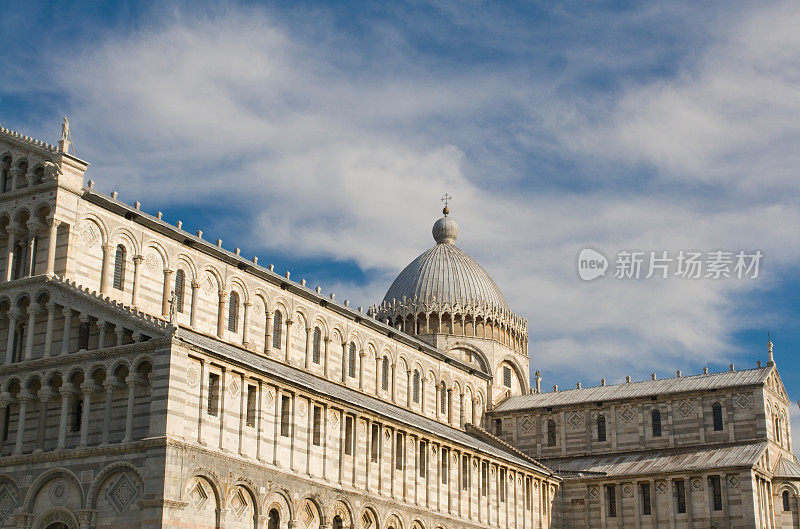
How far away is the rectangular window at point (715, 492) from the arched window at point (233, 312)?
30784 millimetres

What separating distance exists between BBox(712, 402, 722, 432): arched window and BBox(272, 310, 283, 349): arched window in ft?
98.4

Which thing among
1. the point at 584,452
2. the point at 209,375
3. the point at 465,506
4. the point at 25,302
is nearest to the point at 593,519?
the point at 584,452

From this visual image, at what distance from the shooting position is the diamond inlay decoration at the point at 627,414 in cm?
7400

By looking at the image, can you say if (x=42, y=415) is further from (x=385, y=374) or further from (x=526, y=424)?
(x=526, y=424)

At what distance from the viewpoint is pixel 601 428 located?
75125 mm

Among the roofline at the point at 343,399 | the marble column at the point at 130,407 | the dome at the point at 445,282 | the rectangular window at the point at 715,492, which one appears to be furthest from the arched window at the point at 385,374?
the marble column at the point at 130,407

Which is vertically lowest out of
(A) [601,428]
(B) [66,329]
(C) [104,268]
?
(B) [66,329]

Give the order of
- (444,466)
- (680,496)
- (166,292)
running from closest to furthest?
(166,292), (444,466), (680,496)

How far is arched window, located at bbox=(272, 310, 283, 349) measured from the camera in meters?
59.6

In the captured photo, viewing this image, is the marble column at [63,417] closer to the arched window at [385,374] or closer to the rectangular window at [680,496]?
the arched window at [385,374]

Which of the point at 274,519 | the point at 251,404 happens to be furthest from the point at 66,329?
the point at 274,519

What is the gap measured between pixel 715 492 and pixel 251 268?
31.4 metres

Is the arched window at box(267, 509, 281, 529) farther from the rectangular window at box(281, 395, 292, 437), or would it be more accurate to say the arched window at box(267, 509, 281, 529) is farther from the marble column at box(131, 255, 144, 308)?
the marble column at box(131, 255, 144, 308)

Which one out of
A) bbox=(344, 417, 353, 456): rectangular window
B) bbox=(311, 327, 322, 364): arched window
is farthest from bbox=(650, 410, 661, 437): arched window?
bbox=(344, 417, 353, 456): rectangular window
